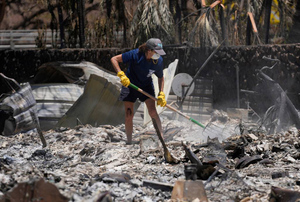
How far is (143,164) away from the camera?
5.97 m

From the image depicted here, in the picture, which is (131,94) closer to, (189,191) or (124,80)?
(124,80)

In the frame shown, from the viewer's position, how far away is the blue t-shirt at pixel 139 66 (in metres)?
6.99

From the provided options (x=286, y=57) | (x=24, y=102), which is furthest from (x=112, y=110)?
(x=286, y=57)

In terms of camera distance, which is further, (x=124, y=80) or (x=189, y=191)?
(x=124, y=80)

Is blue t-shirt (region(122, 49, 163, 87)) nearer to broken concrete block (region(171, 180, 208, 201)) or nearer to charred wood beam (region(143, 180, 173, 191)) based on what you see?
charred wood beam (region(143, 180, 173, 191))

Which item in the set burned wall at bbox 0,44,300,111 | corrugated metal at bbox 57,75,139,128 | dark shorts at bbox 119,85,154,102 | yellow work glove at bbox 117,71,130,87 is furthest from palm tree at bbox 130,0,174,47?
yellow work glove at bbox 117,71,130,87

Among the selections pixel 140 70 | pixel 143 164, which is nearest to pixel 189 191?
pixel 143 164

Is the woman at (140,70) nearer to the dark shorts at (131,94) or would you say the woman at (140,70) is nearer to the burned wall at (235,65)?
the dark shorts at (131,94)

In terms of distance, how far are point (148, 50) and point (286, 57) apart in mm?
4354

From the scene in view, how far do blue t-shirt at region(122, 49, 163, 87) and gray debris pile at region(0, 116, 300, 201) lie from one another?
906mm

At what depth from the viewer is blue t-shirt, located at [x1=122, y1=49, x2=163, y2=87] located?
6.99 meters

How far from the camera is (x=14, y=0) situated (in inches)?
1171

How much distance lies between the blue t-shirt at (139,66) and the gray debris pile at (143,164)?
906 mm

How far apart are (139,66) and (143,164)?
1704 millimetres
